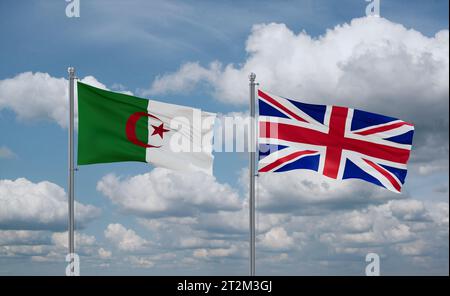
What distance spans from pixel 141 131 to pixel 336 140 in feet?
25.6

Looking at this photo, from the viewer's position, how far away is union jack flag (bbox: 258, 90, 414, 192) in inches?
1096

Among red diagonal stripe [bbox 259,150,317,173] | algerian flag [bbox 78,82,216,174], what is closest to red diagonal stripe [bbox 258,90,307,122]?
red diagonal stripe [bbox 259,150,317,173]

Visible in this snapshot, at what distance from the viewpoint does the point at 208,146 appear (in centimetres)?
2698

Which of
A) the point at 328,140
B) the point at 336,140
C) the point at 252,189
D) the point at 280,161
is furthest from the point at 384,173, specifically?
the point at 252,189

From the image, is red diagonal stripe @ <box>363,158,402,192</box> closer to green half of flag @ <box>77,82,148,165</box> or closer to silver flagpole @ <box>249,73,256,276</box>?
silver flagpole @ <box>249,73,256,276</box>

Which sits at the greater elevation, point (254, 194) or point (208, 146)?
point (208, 146)

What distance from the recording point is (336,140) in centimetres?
2841

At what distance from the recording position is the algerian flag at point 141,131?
26.9m

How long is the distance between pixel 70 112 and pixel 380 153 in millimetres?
12427

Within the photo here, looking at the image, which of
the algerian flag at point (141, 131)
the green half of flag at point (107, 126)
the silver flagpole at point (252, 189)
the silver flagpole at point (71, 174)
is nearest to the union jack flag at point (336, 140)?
the silver flagpole at point (252, 189)

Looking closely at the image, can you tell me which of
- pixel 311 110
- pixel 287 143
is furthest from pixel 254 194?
pixel 311 110

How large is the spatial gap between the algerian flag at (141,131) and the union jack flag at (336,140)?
2601 millimetres

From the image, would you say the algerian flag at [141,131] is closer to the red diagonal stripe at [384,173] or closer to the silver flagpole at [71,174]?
the silver flagpole at [71,174]
